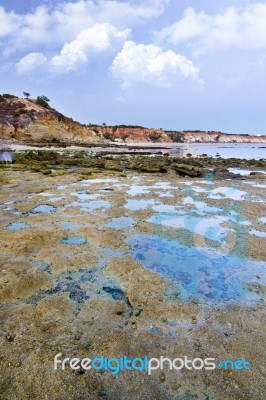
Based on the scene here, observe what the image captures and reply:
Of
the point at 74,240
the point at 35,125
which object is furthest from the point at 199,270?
the point at 35,125

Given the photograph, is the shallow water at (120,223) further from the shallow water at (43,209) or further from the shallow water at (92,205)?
the shallow water at (43,209)

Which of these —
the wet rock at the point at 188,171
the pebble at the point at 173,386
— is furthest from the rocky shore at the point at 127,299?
the wet rock at the point at 188,171

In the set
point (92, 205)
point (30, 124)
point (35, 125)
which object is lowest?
point (92, 205)

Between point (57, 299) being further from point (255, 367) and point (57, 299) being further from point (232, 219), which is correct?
point (232, 219)

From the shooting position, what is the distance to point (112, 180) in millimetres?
17469

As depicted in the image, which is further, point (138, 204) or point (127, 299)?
point (138, 204)

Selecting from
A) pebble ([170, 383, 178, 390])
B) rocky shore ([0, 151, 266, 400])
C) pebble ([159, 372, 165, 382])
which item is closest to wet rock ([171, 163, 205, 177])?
rocky shore ([0, 151, 266, 400])

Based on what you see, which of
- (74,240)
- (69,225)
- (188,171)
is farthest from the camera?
(188,171)

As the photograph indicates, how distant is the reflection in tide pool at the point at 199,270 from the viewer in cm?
495

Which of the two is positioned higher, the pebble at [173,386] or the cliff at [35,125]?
the cliff at [35,125]

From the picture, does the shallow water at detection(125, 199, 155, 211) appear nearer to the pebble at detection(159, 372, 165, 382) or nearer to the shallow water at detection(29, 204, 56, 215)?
the shallow water at detection(29, 204, 56, 215)

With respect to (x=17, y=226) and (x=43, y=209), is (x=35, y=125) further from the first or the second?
(x=17, y=226)

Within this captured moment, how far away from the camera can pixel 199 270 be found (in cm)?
583

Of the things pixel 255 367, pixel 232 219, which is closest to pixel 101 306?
pixel 255 367
